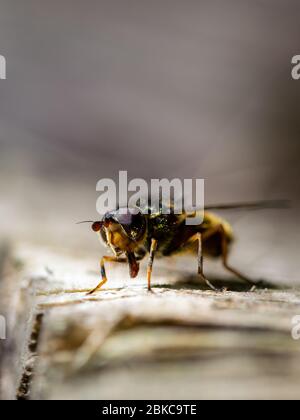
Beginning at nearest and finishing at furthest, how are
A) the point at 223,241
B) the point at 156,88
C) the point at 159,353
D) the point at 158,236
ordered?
1. the point at 159,353
2. the point at 158,236
3. the point at 223,241
4. the point at 156,88

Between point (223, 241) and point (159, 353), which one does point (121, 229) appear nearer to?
point (223, 241)

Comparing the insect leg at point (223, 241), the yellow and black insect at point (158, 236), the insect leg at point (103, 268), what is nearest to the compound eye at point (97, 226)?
the yellow and black insect at point (158, 236)

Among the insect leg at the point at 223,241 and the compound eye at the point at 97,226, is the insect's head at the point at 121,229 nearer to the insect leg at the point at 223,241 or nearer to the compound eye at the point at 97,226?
the compound eye at the point at 97,226

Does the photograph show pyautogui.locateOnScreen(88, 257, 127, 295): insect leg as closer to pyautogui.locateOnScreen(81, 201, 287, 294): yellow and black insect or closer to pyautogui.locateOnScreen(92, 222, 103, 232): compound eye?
pyautogui.locateOnScreen(81, 201, 287, 294): yellow and black insect

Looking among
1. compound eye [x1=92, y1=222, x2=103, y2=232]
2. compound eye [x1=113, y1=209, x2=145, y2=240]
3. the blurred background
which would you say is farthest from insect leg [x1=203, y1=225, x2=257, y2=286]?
the blurred background

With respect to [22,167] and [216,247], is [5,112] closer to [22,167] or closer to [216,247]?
Answer: [22,167]

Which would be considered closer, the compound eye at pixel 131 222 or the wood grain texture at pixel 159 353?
the wood grain texture at pixel 159 353

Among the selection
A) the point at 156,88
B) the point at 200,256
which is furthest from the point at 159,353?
the point at 156,88
